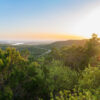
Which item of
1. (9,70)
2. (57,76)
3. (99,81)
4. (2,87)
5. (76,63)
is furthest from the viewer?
(76,63)

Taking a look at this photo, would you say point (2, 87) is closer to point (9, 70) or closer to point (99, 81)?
point (9, 70)

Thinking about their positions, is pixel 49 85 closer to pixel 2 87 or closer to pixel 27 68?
pixel 27 68

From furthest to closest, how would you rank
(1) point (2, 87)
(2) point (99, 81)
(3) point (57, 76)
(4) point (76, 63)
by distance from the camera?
(4) point (76, 63), (3) point (57, 76), (1) point (2, 87), (2) point (99, 81)

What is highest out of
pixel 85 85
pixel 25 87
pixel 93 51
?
pixel 93 51

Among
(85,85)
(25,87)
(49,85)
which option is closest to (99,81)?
(85,85)

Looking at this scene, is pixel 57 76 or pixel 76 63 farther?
pixel 76 63

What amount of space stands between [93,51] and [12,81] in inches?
907

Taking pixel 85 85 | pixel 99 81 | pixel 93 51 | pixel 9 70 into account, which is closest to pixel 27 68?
pixel 9 70

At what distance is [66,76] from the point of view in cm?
1516

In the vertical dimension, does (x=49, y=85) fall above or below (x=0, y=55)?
below

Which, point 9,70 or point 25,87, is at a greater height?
Answer: point 9,70

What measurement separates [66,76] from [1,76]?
940cm

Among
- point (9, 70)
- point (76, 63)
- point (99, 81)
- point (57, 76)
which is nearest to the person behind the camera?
point (99, 81)

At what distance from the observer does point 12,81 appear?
13.6 metres
